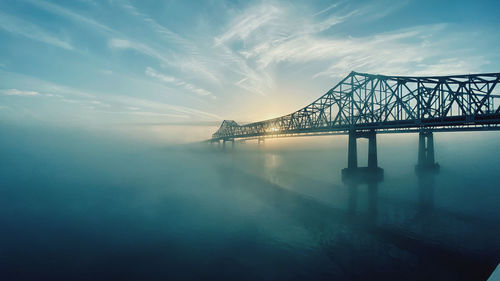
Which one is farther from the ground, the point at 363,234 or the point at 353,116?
the point at 353,116

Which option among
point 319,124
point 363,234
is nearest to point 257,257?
point 363,234

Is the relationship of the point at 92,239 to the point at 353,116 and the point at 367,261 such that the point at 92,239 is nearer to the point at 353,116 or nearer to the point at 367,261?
the point at 367,261

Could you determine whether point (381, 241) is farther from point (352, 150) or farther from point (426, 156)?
point (426, 156)

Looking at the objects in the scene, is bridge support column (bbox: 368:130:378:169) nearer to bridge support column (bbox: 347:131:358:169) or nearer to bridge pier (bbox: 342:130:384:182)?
bridge pier (bbox: 342:130:384:182)

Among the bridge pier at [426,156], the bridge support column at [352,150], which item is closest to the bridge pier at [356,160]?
the bridge support column at [352,150]

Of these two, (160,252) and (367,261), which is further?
(160,252)

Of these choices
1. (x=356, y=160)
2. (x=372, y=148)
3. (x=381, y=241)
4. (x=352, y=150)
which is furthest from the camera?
(x=356, y=160)

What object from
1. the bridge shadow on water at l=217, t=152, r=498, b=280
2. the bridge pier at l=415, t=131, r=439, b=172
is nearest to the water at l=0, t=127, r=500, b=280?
the bridge shadow on water at l=217, t=152, r=498, b=280

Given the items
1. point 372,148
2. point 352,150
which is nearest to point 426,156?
point 372,148

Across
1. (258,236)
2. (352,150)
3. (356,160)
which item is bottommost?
(258,236)
